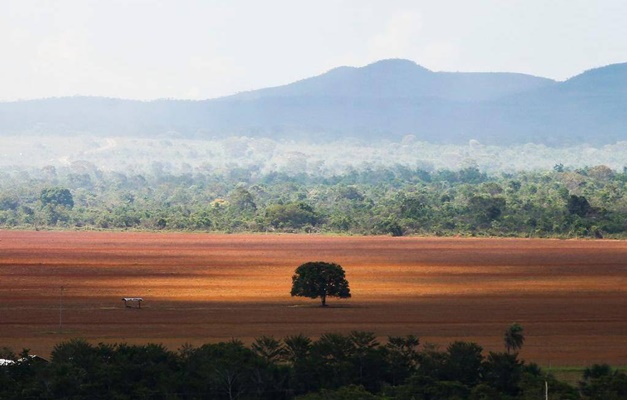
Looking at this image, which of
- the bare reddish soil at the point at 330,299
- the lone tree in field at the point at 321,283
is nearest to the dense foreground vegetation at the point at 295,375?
the bare reddish soil at the point at 330,299

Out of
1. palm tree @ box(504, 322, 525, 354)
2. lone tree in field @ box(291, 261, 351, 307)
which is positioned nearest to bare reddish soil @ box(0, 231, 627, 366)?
palm tree @ box(504, 322, 525, 354)

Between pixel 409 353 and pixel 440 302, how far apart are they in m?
28.7

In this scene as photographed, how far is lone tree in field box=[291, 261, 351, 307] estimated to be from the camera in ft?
235

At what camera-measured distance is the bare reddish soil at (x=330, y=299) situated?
57375 mm

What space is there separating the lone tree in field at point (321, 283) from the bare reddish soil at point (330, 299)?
86 cm

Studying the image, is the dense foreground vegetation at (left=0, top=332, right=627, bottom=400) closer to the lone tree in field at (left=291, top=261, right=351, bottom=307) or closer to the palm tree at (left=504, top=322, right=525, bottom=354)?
the palm tree at (left=504, top=322, right=525, bottom=354)

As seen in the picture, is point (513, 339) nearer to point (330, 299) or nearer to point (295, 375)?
point (295, 375)

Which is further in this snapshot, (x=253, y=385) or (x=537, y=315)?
(x=537, y=315)

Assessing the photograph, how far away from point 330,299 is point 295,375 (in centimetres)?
3350

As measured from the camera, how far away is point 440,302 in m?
72.4

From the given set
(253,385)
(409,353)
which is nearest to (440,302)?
(409,353)

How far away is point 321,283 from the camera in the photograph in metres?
71.7

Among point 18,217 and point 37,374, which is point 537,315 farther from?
point 18,217

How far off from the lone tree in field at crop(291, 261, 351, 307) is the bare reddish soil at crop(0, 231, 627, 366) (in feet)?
2.83
